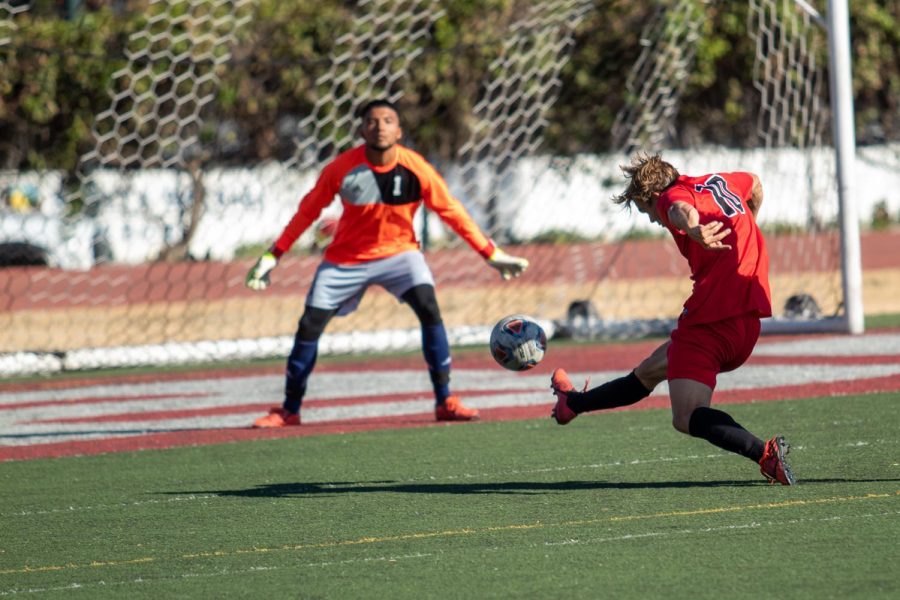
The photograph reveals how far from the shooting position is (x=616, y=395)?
7.83m

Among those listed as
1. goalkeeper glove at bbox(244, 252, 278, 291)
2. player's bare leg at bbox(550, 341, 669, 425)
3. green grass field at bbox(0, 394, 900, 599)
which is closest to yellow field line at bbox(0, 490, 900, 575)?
green grass field at bbox(0, 394, 900, 599)

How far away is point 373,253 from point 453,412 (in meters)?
1.21

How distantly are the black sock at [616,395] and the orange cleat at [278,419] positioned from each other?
3.07 metres

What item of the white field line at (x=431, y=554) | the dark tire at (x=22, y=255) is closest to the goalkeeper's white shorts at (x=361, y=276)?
the white field line at (x=431, y=554)

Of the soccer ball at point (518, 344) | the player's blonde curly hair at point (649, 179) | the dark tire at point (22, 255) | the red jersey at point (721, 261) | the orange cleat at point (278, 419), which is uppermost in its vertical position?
→ the player's blonde curly hair at point (649, 179)

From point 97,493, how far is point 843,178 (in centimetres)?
900

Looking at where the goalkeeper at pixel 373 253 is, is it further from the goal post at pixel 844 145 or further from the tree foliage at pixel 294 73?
the tree foliage at pixel 294 73

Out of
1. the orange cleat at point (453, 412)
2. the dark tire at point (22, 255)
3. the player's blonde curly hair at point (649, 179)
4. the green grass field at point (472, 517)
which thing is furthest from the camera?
the dark tire at point (22, 255)

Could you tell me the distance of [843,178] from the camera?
578 inches

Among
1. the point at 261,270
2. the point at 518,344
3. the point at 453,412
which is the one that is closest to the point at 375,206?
the point at 261,270

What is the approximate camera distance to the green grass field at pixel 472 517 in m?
5.34

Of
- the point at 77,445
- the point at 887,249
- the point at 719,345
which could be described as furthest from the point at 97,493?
the point at 887,249

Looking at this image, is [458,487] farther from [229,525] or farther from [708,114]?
[708,114]

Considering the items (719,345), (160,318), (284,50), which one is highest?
(284,50)
